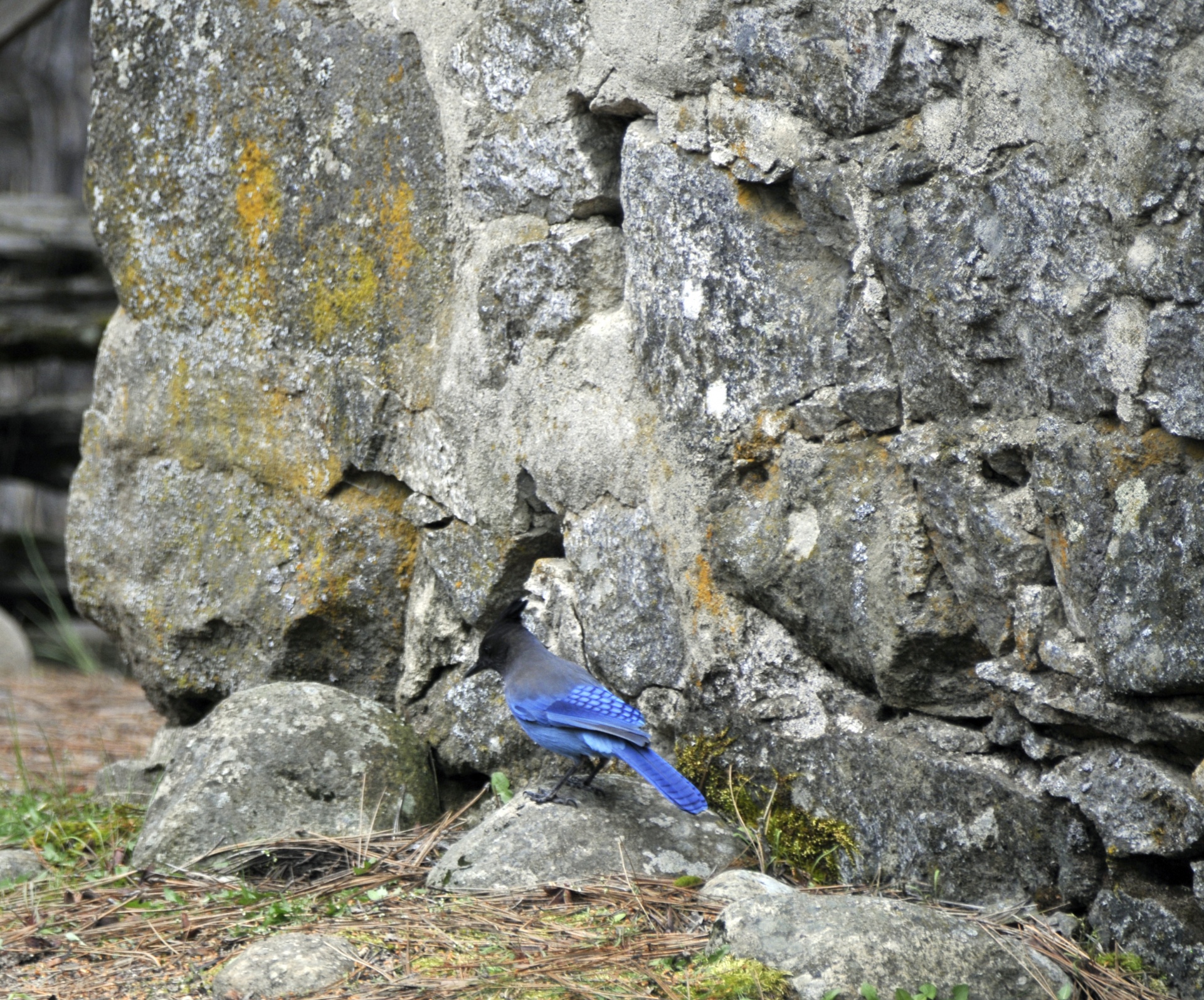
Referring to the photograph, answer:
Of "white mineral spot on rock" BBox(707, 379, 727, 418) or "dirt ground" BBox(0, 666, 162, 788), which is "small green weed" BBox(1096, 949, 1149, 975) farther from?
"dirt ground" BBox(0, 666, 162, 788)

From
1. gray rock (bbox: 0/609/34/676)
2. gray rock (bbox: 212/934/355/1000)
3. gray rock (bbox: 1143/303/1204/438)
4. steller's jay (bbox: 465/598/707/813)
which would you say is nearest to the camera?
gray rock (bbox: 1143/303/1204/438)

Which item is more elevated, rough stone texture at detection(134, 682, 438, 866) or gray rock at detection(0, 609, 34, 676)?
rough stone texture at detection(134, 682, 438, 866)

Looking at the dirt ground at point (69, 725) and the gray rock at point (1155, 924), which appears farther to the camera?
the dirt ground at point (69, 725)

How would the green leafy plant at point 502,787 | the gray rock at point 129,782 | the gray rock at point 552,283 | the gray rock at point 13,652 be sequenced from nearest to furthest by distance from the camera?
the gray rock at point 552,283 → the green leafy plant at point 502,787 → the gray rock at point 129,782 → the gray rock at point 13,652

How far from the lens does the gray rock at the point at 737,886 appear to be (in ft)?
8.20

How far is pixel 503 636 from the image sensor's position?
296 cm

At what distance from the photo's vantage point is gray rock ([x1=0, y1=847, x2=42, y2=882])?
3.15 meters

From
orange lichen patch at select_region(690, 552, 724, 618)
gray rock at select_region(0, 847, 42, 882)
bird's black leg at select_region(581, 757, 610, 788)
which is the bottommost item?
gray rock at select_region(0, 847, 42, 882)

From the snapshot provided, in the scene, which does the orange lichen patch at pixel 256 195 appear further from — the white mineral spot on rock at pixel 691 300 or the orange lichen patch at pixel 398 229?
the white mineral spot on rock at pixel 691 300

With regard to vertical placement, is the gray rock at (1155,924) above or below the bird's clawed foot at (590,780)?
above

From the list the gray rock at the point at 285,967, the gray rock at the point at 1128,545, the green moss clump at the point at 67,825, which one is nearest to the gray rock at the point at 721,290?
the gray rock at the point at 1128,545

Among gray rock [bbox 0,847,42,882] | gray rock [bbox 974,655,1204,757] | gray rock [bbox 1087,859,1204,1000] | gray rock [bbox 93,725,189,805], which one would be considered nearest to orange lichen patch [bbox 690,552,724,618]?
gray rock [bbox 974,655,1204,757]

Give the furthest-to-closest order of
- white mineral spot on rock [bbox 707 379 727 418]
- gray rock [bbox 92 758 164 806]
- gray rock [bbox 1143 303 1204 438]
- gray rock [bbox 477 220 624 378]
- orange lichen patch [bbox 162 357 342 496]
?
gray rock [bbox 92 758 164 806]
orange lichen patch [bbox 162 357 342 496]
gray rock [bbox 477 220 624 378]
white mineral spot on rock [bbox 707 379 727 418]
gray rock [bbox 1143 303 1204 438]

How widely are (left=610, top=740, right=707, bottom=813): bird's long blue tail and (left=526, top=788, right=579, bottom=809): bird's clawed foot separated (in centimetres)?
22
